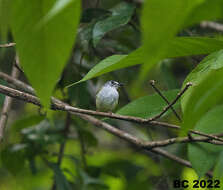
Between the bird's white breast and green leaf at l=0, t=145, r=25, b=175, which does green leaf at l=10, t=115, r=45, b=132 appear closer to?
green leaf at l=0, t=145, r=25, b=175

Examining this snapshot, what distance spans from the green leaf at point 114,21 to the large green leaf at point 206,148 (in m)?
0.83

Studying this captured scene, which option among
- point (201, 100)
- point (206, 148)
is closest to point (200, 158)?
point (206, 148)

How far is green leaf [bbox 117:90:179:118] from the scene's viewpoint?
1847 millimetres

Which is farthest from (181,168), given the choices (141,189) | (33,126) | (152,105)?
(152,105)

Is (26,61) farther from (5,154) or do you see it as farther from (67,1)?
(5,154)

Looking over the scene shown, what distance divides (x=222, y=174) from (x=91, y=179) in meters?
1.78

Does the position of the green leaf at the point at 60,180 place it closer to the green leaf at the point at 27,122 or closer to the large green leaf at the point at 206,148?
the green leaf at the point at 27,122

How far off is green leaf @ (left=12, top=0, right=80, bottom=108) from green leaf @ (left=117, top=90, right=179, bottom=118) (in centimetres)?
105

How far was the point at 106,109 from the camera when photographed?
3.84 m

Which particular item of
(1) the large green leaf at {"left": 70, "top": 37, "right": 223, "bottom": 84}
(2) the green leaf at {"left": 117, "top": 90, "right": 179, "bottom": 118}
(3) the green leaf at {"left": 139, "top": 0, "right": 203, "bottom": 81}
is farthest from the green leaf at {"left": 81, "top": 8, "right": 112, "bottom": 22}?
(3) the green leaf at {"left": 139, "top": 0, "right": 203, "bottom": 81}

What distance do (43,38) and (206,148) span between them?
1.67m

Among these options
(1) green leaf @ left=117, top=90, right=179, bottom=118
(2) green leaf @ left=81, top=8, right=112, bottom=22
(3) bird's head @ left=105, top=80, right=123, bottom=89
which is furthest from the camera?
(3) bird's head @ left=105, top=80, right=123, bottom=89

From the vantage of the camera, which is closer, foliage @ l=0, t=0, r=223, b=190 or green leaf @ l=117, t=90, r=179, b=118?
foliage @ l=0, t=0, r=223, b=190

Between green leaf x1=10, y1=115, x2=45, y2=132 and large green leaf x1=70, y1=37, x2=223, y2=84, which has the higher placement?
large green leaf x1=70, y1=37, x2=223, y2=84
